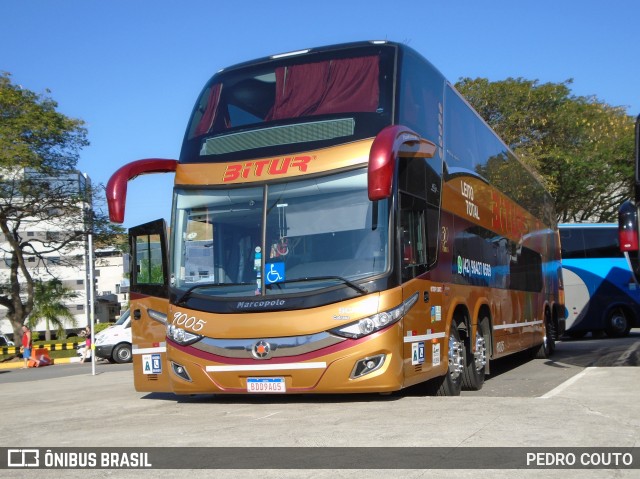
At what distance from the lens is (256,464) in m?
6.14

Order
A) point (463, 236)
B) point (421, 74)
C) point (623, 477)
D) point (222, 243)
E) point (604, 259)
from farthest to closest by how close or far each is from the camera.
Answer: point (604, 259) → point (463, 236) → point (421, 74) → point (222, 243) → point (623, 477)

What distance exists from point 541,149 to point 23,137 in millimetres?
22653

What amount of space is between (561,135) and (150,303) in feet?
108

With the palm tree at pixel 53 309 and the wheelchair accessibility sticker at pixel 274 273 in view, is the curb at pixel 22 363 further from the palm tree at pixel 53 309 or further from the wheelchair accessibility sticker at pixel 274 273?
the wheelchair accessibility sticker at pixel 274 273

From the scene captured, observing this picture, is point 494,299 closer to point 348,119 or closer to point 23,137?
point 348,119

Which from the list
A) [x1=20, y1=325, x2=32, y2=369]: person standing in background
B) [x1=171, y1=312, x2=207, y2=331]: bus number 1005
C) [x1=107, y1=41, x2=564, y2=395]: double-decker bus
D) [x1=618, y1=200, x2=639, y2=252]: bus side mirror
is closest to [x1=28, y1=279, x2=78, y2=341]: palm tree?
[x1=20, y1=325, x2=32, y2=369]: person standing in background

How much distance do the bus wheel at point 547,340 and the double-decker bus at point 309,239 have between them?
8.25 m

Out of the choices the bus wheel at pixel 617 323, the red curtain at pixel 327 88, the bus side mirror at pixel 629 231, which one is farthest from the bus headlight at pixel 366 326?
the bus wheel at pixel 617 323

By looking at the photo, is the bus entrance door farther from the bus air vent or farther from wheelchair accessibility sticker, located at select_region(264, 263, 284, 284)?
wheelchair accessibility sticker, located at select_region(264, 263, 284, 284)

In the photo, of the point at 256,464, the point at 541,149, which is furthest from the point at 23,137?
the point at 256,464

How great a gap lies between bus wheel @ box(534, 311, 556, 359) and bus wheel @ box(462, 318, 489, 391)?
686cm

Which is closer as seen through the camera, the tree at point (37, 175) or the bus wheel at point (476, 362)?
the bus wheel at point (476, 362)

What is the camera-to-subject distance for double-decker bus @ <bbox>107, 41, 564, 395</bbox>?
904cm

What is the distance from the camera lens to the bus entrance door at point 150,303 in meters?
10.7
